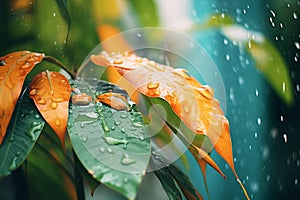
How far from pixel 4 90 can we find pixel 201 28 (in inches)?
15.5

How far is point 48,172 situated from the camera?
0.64 metres

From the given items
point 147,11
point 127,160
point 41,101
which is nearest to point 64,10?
point 147,11

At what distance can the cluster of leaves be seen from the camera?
435mm

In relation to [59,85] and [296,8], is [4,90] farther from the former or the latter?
[296,8]

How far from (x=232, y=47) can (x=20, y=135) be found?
451mm

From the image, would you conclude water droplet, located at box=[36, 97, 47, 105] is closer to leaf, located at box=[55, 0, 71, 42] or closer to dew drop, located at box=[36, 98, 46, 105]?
dew drop, located at box=[36, 98, 46, 105]

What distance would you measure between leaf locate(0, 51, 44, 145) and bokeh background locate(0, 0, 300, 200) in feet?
0.58

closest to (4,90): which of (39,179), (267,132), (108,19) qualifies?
(39,179)

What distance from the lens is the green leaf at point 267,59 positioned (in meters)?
0.78

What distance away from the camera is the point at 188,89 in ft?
1.71

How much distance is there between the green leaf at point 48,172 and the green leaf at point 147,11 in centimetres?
27

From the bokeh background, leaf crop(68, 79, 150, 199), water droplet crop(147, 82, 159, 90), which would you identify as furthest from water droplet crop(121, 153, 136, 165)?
the bokeh background

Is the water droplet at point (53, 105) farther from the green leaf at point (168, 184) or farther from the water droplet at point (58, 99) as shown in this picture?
the green leaf at point (168, 184)

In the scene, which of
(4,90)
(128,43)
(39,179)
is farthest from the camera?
(128,43)
